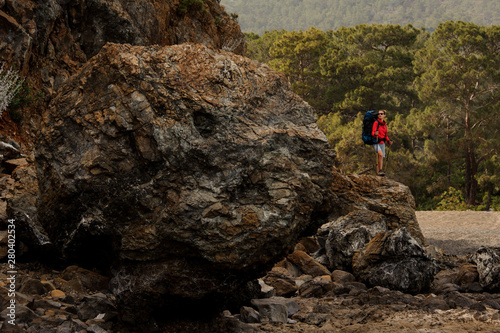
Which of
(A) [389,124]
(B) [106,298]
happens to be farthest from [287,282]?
(A) [389,124]

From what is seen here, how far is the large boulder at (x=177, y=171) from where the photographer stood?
387 cm

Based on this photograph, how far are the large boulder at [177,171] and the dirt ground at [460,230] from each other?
8.23 meters

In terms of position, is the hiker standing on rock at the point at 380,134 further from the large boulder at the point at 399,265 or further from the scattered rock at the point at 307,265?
the scattered rock at the point at 307,265

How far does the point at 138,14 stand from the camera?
11.2 meters

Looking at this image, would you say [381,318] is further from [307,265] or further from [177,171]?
[177,171]

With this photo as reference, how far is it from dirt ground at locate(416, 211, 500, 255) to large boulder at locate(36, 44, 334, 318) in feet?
27.0

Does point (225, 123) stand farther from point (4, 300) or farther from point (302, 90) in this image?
point (302, 90)

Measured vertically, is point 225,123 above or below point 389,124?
below

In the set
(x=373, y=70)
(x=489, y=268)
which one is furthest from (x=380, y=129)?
(x=373, y=70)

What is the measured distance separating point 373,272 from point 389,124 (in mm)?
17791

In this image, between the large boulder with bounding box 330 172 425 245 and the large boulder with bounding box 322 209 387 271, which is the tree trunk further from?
the large boulder with bounding box 322 209 387 271

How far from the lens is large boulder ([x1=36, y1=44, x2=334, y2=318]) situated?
12.7 ft

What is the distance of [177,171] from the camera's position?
3.89 m

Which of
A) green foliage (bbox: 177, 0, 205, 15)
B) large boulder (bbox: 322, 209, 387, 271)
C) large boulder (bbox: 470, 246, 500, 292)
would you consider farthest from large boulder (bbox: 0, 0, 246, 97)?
large boulder (bbox: 470, 246, 500, 292)
